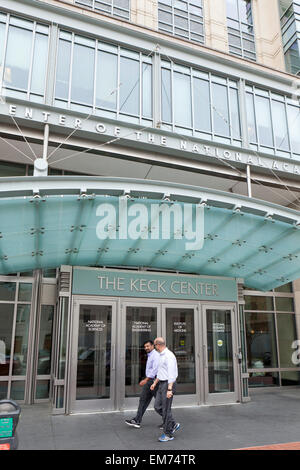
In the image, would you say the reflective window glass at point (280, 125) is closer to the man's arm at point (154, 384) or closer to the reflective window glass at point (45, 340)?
the reflective window glass at point (45, 340)

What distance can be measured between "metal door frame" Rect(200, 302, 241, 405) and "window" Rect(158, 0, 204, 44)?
12.0 meters

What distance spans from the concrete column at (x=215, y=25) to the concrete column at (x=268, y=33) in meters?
1.88

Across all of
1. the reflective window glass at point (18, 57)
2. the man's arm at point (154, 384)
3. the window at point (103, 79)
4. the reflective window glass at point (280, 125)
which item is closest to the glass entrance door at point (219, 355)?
the man's arm at point (154, 384)

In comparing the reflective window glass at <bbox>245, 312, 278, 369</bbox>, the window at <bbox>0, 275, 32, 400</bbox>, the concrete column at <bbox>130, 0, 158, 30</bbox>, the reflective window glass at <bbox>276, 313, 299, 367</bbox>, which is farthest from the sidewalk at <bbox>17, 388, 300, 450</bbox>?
the concrete column at <bbox>130, 0, 158, 30</bbox>

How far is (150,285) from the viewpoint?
32.9 ft

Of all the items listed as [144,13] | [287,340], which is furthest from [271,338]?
[144,13]

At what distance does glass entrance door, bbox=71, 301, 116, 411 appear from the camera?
28.9 feet

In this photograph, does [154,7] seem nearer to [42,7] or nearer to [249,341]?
[42,7]

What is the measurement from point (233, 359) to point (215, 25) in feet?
48.0

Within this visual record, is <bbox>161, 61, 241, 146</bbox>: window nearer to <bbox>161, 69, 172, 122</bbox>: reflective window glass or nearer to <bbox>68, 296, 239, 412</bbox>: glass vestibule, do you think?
<bbox>161, 69, 172, 122</bbox>: reflective window glass

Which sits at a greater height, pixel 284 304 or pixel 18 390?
pixel 284 304

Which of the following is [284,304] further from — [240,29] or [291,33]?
[240,29]

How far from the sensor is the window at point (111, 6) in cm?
1440

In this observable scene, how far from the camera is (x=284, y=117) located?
1419 cm
